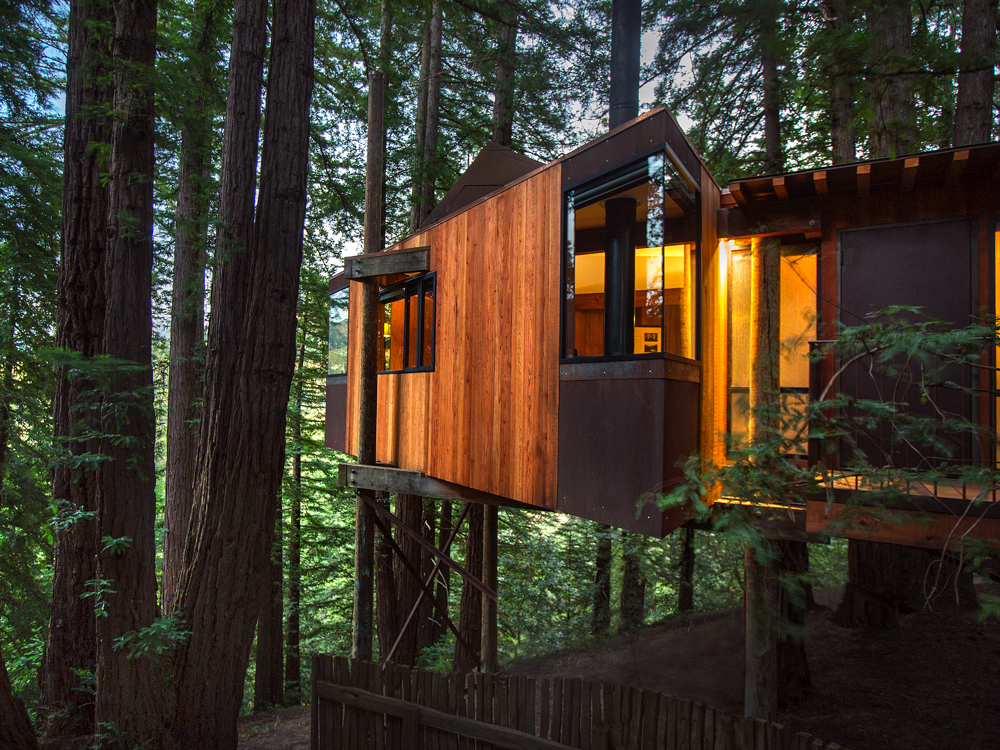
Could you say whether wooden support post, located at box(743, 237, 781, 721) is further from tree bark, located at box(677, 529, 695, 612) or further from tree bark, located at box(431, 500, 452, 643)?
tree bark, located at box(431, 500, 452, 643)

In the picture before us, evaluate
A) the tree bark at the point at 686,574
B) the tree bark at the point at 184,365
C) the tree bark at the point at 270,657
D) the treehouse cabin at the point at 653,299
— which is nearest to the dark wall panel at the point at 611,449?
the treehouse cabin at the point at 653,299

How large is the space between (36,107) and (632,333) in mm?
9419

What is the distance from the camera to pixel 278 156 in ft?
17.2

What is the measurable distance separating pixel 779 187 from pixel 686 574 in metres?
9.51

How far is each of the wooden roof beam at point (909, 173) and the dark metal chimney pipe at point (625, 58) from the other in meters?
2.38

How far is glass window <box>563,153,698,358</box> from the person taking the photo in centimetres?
372

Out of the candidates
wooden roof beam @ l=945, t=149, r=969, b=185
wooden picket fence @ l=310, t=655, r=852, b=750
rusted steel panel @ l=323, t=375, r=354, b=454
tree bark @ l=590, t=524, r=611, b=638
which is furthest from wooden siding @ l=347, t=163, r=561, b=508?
tree bark @ l=590, t=524, r=611, b=638

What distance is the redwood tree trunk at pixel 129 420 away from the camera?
464 centimetres

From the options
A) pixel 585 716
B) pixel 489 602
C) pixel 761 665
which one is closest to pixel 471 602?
pixel 489 602

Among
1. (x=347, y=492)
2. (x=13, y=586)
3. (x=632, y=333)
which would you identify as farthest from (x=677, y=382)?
(x=347, y=492)

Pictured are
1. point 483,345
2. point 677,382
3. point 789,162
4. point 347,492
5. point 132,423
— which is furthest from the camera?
point 347,492

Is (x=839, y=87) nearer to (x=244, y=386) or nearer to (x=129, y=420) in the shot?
(x=244, y=386)

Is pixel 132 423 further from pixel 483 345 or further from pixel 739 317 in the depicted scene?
pixel 739 317

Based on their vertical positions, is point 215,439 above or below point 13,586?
above
